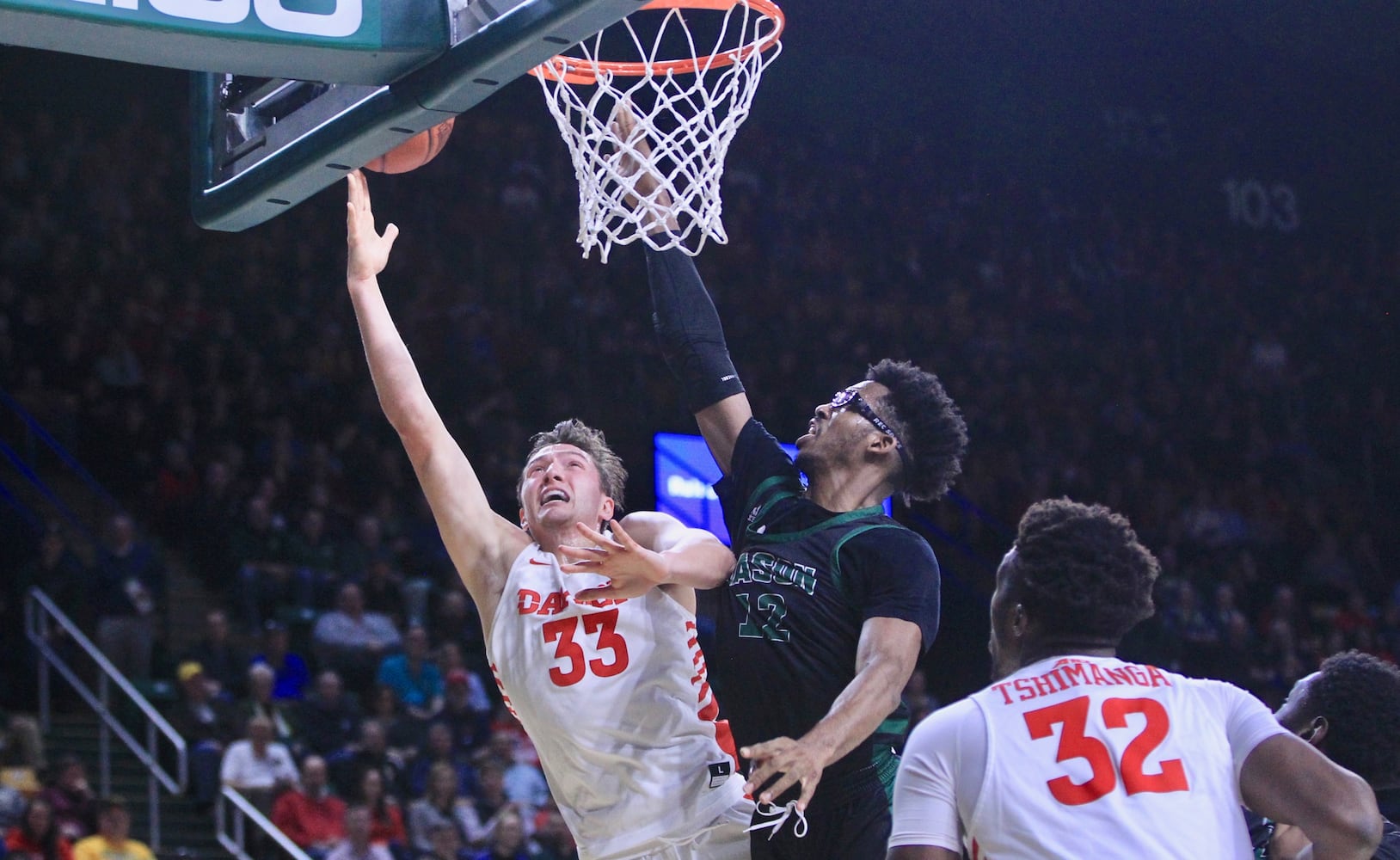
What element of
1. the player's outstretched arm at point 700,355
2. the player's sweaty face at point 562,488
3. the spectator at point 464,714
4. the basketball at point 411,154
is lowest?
the spectator at point 464,714

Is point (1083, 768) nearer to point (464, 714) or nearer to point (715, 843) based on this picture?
point (715, 843)

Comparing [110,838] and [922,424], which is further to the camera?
[110,838]

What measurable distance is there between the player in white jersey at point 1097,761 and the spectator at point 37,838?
227 inches

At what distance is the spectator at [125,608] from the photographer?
29.8 ft

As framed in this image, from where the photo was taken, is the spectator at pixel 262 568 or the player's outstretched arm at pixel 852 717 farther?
the spectator at pixel 262 568

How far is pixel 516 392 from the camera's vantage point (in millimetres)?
12070

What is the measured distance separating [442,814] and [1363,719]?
19.9 ft

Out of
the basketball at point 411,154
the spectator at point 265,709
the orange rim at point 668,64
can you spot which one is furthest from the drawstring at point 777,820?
the spectator at point 265,709

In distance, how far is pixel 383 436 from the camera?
11289mm

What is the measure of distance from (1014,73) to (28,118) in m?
9.74

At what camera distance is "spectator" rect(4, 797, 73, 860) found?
7.05 metres

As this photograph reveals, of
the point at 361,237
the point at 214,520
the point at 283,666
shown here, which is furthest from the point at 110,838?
the point at 361,237

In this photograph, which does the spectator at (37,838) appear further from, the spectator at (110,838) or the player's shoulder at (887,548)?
the player's shoulder at (887,548)

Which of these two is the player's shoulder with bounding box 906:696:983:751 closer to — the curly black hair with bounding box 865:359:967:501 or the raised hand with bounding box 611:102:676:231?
the curly black hair with bounding box 865:359:967:501
